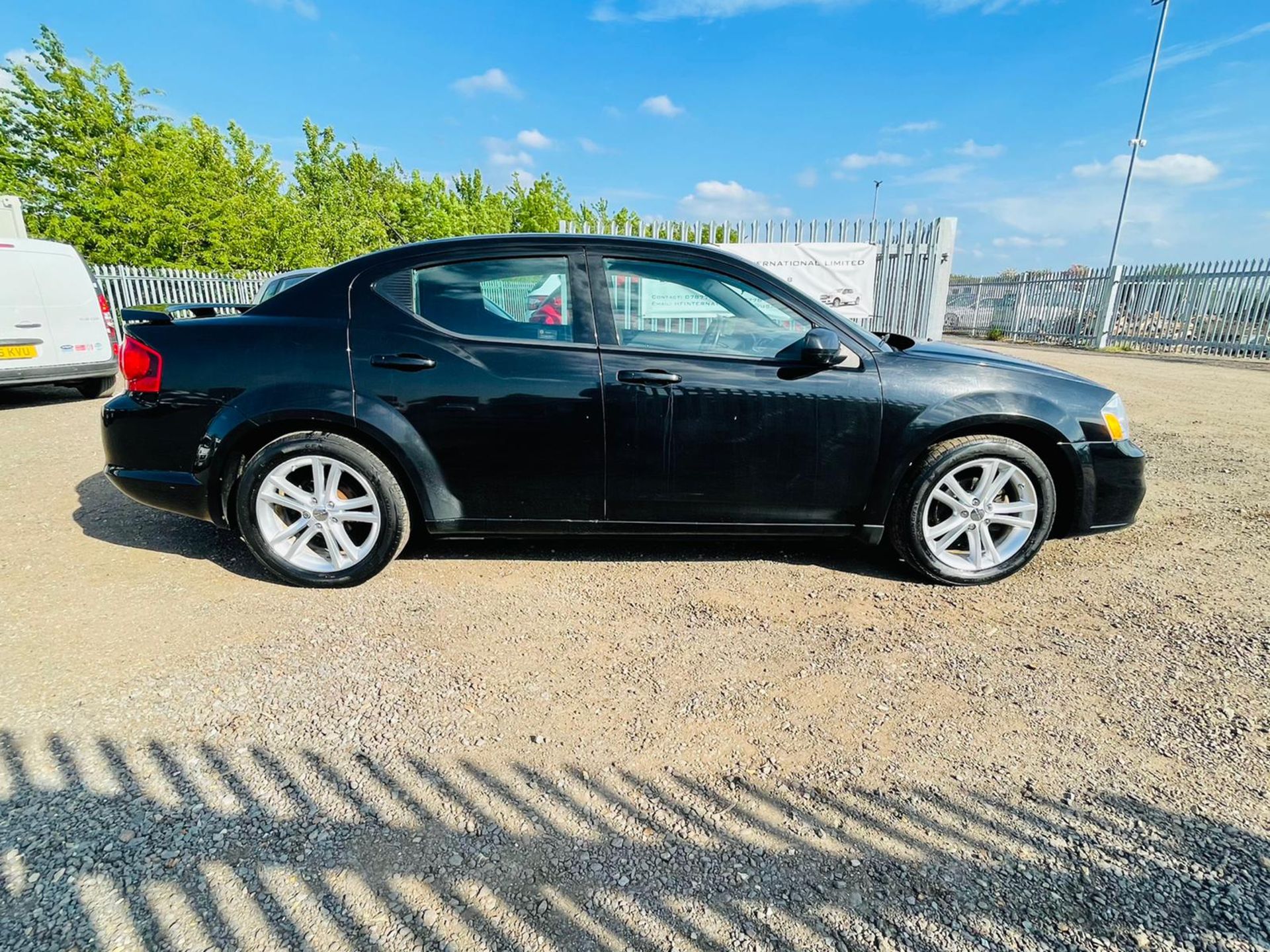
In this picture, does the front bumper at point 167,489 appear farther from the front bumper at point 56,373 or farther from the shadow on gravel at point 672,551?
the front bumper at point 56,373

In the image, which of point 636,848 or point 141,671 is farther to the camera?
point 141,671

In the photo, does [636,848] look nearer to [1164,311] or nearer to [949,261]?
[949,261]

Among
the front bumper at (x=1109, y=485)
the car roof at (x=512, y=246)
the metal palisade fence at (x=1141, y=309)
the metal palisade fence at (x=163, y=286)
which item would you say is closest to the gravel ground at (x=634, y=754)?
the front bumper at (x=1109, y=485)

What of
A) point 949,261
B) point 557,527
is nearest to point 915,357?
point 557,527

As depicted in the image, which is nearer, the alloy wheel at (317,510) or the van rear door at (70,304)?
the alloy wheel at (317,510)

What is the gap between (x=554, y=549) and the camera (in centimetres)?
369

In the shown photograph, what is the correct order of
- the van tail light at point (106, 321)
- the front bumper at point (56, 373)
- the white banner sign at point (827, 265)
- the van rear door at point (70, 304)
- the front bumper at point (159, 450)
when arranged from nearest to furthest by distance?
the front bumper at point (159, 450)
the front bumper at point (56, 373)
the van rear door at point (70, 304)
the van tail light at point (106, 321)
the white banner sign at point (827, 265)

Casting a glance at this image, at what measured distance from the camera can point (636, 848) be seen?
1.66 meters

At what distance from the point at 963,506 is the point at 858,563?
2.03ft

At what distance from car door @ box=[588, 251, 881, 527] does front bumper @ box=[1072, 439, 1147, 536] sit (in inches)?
43.9

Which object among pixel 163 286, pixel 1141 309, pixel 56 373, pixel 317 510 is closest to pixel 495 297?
pixel 317 510

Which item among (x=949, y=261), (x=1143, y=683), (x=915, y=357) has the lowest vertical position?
(x=1143, y=683)

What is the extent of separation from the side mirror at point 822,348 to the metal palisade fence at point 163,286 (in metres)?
14.5

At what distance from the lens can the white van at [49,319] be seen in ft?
23.3
